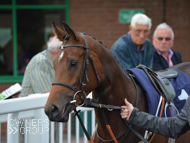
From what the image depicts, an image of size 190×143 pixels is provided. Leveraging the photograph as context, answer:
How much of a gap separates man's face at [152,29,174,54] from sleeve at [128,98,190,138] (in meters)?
2.17

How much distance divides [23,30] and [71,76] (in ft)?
16.9

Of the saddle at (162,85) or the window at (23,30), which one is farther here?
the window at (23,30)

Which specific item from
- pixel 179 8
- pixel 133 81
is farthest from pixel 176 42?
pixel 133 81

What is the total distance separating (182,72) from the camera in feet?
11.5

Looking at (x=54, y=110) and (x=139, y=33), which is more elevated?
(x=139, y=33)

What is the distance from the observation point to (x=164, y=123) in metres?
2.62

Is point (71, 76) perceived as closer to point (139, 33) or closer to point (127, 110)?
point (127, 110)

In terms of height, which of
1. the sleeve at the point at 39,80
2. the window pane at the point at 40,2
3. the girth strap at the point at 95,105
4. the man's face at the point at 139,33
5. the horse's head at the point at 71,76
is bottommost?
the sleeve at the point at 39,80

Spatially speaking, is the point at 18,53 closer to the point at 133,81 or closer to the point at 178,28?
the point at 178,28

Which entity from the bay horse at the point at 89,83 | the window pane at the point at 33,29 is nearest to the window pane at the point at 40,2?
the window pane at the point at 33,29

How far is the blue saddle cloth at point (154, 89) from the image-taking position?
296 cm

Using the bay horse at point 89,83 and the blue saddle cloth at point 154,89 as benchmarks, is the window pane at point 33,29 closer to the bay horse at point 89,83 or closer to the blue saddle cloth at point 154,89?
the blue saddle cloth at point 154,89

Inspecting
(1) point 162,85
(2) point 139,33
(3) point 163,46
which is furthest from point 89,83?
(3) point 163,46

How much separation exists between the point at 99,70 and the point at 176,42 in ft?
16.9
